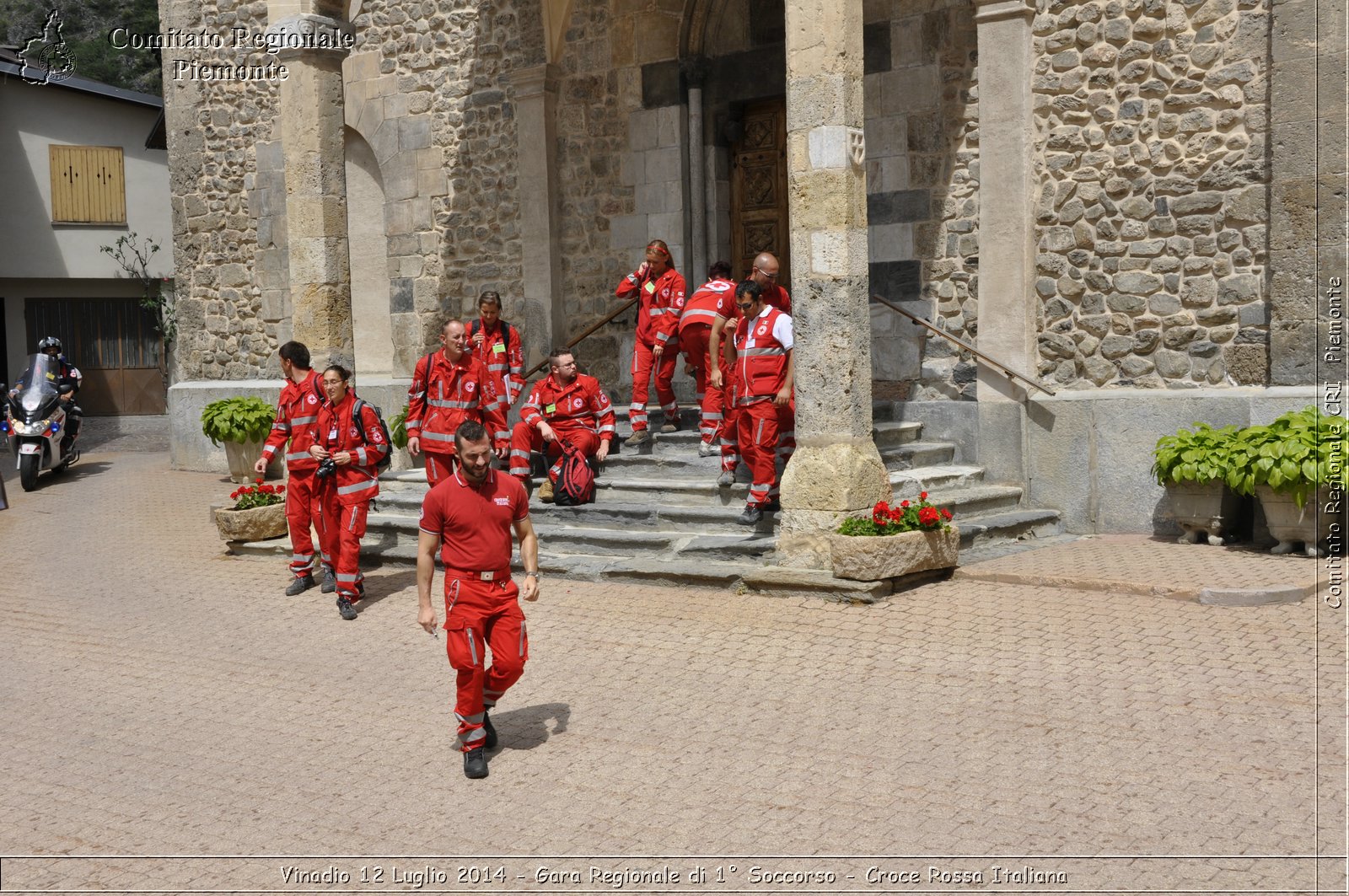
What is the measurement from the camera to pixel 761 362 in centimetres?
968

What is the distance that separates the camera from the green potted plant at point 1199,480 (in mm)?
9430

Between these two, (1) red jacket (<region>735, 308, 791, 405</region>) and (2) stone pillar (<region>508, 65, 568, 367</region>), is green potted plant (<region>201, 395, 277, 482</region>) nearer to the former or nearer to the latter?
(2) stone pillar (<region>508, 65, 568, 367</region>)

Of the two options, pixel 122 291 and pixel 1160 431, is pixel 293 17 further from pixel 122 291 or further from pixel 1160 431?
pixel 122 291

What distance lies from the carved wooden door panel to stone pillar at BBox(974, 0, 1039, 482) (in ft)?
8.16

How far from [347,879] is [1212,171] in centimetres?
820

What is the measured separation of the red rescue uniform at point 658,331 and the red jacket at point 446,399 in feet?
5.89

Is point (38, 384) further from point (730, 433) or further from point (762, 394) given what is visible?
point (762, 394)

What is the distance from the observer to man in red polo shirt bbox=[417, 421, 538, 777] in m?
5.89

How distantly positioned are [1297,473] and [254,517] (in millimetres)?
7688

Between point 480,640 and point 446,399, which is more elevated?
point 446,399

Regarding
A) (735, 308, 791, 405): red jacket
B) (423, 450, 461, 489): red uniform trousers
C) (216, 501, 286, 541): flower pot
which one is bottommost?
(216, 501, 286, 541): flower pot

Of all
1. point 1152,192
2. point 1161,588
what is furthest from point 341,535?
point 1152,192

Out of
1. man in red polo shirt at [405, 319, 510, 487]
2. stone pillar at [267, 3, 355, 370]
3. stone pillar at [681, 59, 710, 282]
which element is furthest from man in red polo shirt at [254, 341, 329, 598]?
stone pillar at [681, 59, 710, 282]

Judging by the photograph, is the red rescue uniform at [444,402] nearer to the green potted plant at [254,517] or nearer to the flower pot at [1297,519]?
the green potted plant at [254,517]
